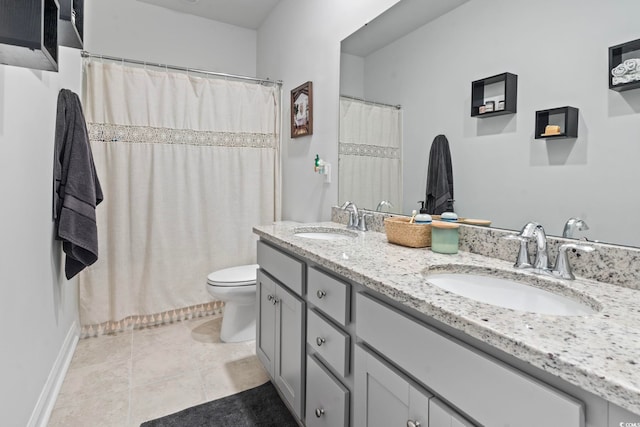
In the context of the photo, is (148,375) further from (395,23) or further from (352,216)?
(395,23)

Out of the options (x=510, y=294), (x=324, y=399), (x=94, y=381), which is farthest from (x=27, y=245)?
(x=510, y=294)

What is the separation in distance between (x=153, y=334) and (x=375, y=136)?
2.07 metres

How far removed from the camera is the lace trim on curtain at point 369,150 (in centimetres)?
167

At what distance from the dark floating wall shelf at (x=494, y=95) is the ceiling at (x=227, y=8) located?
2.22 meters

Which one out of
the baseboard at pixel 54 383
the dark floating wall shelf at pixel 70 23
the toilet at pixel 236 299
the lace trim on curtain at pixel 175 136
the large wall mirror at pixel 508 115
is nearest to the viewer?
the large wall mirror at pixel 508 115

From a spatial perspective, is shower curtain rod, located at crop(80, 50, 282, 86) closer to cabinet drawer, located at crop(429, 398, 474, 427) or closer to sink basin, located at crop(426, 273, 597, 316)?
sink basin, located at crop(426, 273, 597, 316)

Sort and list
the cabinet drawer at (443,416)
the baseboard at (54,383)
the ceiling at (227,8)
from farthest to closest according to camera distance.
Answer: the ceiling at (227,8), the baseboard at (54,383), the cabinet drawer at (443,416)

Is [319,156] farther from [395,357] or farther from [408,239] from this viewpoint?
[395,357]

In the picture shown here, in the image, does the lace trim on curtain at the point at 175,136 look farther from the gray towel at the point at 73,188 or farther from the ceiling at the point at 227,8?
the ceiling at the point at 227,8

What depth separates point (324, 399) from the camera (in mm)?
1183

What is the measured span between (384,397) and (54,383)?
1766 millimetres

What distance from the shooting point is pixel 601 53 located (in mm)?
889

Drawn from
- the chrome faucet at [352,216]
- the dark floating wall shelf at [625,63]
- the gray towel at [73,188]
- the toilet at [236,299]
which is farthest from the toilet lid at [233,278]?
the dark floating wall shelf at [625,63]

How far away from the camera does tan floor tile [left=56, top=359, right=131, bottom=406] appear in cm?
173
